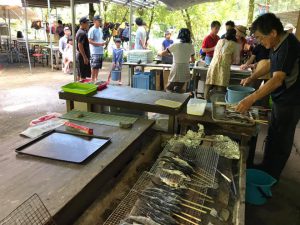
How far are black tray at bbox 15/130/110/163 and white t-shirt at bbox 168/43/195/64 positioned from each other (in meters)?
3.74

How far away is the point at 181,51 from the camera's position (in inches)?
212

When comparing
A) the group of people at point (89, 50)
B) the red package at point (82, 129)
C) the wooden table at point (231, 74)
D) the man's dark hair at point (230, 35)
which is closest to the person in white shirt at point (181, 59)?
the wooden table at point (231, 74)

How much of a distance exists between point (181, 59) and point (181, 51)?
17 cm

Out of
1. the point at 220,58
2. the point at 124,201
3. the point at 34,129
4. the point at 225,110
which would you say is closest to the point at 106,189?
the point at 124,201

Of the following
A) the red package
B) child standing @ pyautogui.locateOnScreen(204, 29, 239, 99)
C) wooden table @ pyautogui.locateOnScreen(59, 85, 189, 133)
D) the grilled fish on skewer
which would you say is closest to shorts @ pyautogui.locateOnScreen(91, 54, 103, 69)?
child standing @ pyautogui.locateOnScreen(204, 29, 239, 99)

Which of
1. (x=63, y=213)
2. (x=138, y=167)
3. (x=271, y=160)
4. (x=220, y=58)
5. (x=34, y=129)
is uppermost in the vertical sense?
(x=220, y=58)

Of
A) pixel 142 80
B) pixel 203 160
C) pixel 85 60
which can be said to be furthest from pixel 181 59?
pixel 203 160

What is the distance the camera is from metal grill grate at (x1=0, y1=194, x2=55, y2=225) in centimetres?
122

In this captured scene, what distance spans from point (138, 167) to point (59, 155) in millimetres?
687

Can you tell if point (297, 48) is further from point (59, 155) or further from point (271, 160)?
point (59, 155)

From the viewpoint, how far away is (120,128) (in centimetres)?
231

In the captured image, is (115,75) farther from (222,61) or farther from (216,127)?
(216,127)

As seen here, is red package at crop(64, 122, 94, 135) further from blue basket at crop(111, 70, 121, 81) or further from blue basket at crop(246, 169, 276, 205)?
blue basket at crop(111, 70, 121, 81)

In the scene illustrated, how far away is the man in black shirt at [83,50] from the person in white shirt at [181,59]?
6.71 ft
